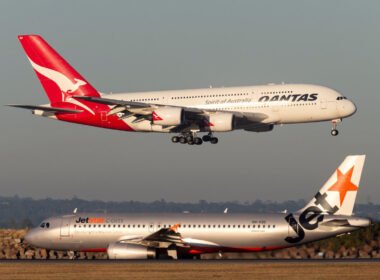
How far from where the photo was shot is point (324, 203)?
182 feet

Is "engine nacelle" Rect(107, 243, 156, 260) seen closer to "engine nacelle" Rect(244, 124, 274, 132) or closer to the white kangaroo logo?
"engine nacelle" Rect(244, 124, 274, 132)

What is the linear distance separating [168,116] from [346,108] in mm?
14447

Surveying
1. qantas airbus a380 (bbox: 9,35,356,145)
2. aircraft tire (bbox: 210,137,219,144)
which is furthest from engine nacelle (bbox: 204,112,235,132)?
aircraft tire (bbox: 210,137,219,144)

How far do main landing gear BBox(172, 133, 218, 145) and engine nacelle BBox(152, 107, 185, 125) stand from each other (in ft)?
7.39

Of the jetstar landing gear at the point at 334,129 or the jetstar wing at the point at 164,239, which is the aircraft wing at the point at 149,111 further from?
the jetstar wing at the point at 164,239

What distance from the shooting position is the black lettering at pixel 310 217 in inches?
2122

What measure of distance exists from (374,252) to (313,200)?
7.67 m

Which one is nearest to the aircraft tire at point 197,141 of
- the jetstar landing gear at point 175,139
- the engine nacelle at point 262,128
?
the jetstar landing gear at point 175,139

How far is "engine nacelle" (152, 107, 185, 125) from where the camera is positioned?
71.2 meters

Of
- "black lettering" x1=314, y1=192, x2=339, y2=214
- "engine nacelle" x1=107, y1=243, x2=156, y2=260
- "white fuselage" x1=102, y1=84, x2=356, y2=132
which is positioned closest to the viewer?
"engine nacelle" x1=107, y1=243, x2=156, y2=260
